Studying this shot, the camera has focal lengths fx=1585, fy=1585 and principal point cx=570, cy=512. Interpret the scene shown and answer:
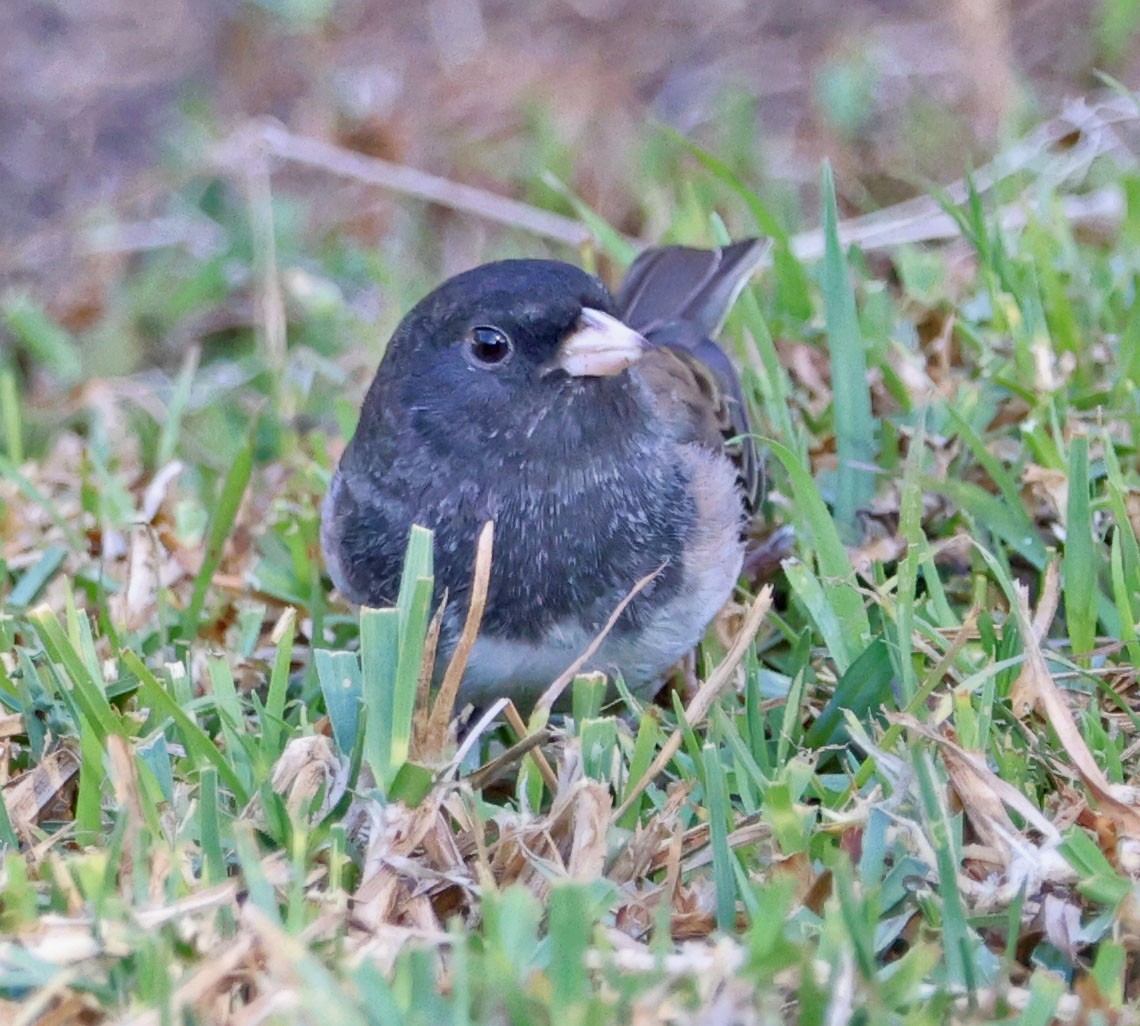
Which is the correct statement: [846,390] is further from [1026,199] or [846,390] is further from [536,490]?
[1026,199]

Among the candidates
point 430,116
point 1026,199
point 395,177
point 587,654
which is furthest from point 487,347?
point 430,116

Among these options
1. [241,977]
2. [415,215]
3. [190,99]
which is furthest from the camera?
[190,99]

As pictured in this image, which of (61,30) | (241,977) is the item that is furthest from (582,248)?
(61,30)

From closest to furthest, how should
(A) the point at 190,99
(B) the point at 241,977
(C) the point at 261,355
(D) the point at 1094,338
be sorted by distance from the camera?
(B) the point at 241,977 → (D) the point at 1094,338 → (C) the point at 261,355 → (A) the point at 190,99

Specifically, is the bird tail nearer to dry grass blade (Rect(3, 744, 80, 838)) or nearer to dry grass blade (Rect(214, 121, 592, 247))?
dry grass blade (Rect(214, 121, 592, 247))

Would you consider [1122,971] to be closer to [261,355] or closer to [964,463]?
[964,463]

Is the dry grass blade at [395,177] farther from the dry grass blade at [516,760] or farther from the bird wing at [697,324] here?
the dry grass blade at [516,760]
